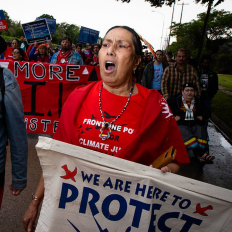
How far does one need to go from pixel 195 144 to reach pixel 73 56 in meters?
3.65

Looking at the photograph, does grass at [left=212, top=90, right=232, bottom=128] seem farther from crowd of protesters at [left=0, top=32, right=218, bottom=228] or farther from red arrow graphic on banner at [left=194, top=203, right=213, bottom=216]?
red arrow graphic on banner at [left=194, top=203, right=213, bottom=216]

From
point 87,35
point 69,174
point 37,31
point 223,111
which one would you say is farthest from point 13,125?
point 87,35

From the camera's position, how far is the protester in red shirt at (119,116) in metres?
1.45

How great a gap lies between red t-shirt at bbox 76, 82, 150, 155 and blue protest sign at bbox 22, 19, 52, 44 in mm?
6304

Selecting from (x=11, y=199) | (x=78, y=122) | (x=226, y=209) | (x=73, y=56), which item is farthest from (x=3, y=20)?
(x=226, y=209)

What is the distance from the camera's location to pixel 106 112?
152 cm

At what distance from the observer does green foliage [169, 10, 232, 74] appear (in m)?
32.2

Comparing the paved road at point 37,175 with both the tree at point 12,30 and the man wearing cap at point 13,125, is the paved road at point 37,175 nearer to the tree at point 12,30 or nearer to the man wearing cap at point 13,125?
the man wearing cap at point 13,125

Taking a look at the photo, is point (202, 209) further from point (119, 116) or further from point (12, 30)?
point (12, 30)

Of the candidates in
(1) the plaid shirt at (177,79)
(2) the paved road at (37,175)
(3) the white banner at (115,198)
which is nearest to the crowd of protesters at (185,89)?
(1) the plaid shirt at (177,79)

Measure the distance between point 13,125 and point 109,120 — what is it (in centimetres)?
65

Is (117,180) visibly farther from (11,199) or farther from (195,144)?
(195,144)

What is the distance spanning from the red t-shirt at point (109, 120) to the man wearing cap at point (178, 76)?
147 inches

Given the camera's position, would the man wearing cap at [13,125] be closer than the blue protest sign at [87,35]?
Yes
